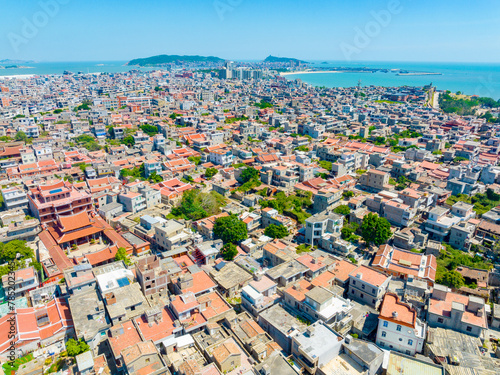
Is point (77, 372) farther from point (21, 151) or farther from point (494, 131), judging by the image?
point (494, 131)

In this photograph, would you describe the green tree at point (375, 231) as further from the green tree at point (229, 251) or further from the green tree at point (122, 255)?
the green tree at point (122, 255)

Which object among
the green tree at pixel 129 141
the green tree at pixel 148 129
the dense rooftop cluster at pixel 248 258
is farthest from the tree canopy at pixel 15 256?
the green tree at pixel 148 129

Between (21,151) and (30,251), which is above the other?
(21,151)

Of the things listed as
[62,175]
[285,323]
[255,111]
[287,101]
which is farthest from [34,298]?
[287,101]

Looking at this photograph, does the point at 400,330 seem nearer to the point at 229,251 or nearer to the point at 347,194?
the point at 229,251

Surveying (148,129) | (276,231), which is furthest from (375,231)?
(148,129)


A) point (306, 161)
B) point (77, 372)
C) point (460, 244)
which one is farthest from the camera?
point (306, 161)
